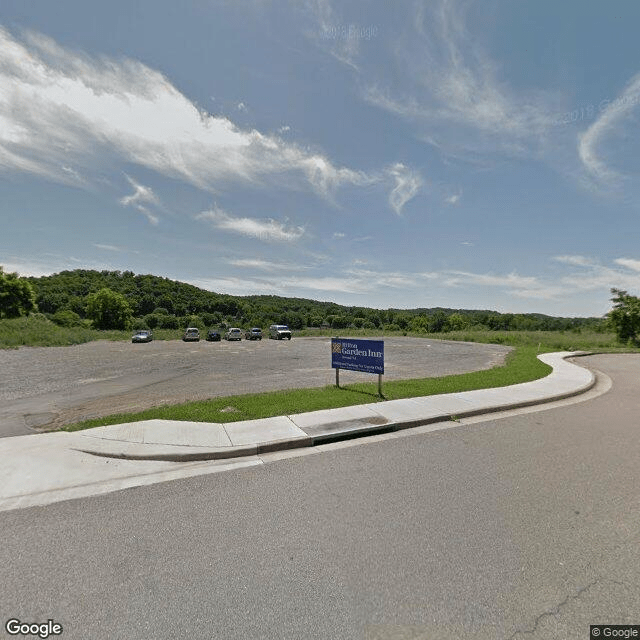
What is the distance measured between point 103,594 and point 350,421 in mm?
4697

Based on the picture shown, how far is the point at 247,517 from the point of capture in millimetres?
3480

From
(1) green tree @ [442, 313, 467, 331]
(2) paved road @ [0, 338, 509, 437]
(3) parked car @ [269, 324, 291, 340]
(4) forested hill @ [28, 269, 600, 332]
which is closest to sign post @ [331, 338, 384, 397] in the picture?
(2) paved road @ [0, 338, 509, 437]

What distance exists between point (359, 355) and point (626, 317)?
115 ft

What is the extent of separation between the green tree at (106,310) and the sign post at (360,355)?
7170 cm

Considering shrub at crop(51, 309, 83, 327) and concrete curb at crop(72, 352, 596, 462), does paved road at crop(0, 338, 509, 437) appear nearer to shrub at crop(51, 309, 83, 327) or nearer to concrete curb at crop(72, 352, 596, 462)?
concrete curb at crop(72, 352, 596, 462)

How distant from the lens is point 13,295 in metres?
52.6

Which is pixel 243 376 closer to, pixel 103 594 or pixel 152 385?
pixel 152 385

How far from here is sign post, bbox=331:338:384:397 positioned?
8.88m

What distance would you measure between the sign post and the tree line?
6157 cm

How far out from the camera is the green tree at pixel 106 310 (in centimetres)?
6612

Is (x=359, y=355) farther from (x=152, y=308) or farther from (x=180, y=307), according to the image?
(x=152, y=308)

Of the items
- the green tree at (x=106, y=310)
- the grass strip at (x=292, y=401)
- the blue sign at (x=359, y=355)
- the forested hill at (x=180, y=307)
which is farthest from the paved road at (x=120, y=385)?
the forested hill at (x=180, y=307)

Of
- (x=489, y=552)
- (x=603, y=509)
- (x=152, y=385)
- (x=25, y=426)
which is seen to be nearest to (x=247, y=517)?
(x=489, y=552)

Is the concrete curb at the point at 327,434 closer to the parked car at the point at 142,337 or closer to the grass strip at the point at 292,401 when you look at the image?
the grass strip at the point at 292,401
